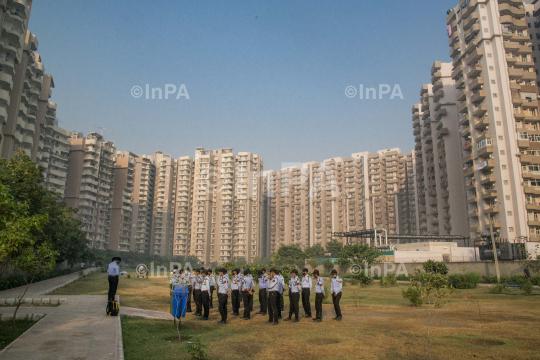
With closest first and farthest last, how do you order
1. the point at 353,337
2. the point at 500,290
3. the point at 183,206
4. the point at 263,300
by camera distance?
→ the point at 353,337
the point at 263,300
the point at 500,290
the point at 183,206

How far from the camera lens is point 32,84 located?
60094 millimetres

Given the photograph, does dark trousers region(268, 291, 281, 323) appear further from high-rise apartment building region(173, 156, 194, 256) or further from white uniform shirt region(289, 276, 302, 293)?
high-rise apartment building region(173, 156, 194, 256)

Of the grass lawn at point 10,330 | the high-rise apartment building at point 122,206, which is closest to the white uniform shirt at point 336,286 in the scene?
the grass lawn at point 10,330

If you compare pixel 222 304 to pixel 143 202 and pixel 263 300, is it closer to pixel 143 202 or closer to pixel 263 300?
pixel 263 300

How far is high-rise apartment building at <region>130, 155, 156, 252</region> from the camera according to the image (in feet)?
347

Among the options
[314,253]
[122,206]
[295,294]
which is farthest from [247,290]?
[122,206]

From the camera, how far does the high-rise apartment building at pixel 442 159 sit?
207 ft

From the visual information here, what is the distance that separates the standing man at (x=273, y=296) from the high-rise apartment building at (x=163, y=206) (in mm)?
102328

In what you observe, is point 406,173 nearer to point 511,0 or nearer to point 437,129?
point 437,129

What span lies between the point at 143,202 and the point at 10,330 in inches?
4176

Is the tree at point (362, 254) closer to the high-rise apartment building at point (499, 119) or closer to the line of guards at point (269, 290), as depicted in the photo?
the high-rise apartment building at point (499, 119)

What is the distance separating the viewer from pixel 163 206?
375 ft

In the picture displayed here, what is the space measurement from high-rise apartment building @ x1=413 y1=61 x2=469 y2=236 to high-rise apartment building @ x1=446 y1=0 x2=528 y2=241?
6.91 m

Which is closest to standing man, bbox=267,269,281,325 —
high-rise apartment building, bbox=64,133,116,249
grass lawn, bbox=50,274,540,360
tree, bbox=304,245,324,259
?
grass lawn, bbox=50,274,540,360
